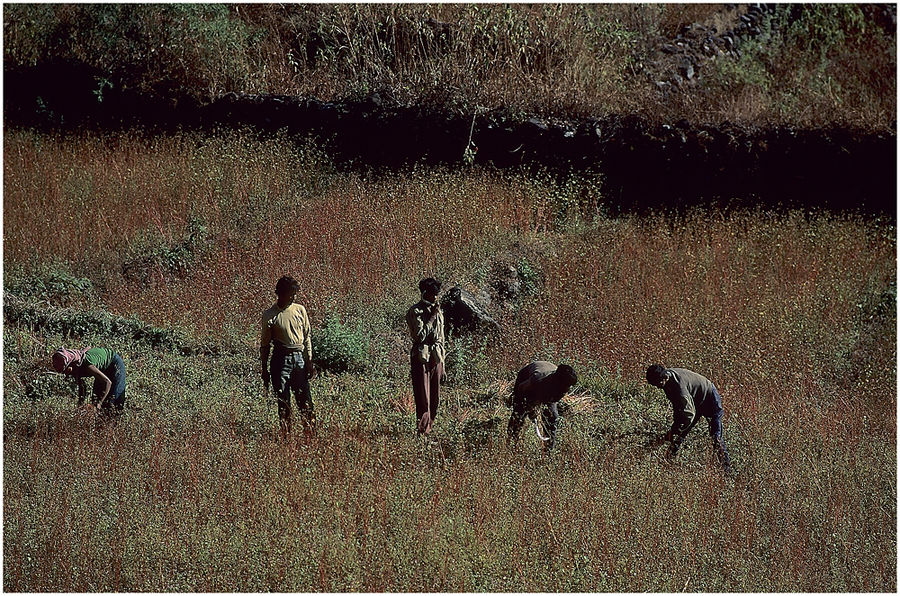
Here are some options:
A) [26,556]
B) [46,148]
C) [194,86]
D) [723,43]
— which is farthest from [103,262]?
[723,43]

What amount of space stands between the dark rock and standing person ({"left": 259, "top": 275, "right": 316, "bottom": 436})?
8.67ft

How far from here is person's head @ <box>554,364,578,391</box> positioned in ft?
24.6

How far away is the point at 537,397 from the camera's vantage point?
7.86 metres

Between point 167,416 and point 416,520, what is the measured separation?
112 inches

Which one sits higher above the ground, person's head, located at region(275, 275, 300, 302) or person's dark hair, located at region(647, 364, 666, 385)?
person's head, located at region(275, 275, 300, 302)

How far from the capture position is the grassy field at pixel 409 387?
684cm

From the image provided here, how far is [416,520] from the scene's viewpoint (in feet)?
23.2

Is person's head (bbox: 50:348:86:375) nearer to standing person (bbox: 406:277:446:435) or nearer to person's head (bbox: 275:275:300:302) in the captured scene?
person's head (bbox: 275:275:300:302)

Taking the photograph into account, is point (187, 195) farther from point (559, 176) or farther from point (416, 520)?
point (416, 520)

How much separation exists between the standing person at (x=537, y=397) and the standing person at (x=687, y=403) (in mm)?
731

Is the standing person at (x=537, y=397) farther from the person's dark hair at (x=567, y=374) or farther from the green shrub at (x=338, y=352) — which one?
the green shrub at (x=338, y=352)

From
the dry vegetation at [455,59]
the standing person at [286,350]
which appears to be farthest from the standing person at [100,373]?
the dry vegetation at [455,59]

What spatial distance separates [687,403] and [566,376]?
1.04 metres

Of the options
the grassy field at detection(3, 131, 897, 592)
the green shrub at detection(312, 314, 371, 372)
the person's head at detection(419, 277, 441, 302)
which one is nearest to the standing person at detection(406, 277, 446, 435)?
the person's head at detection(419, 277, 441, 302)
